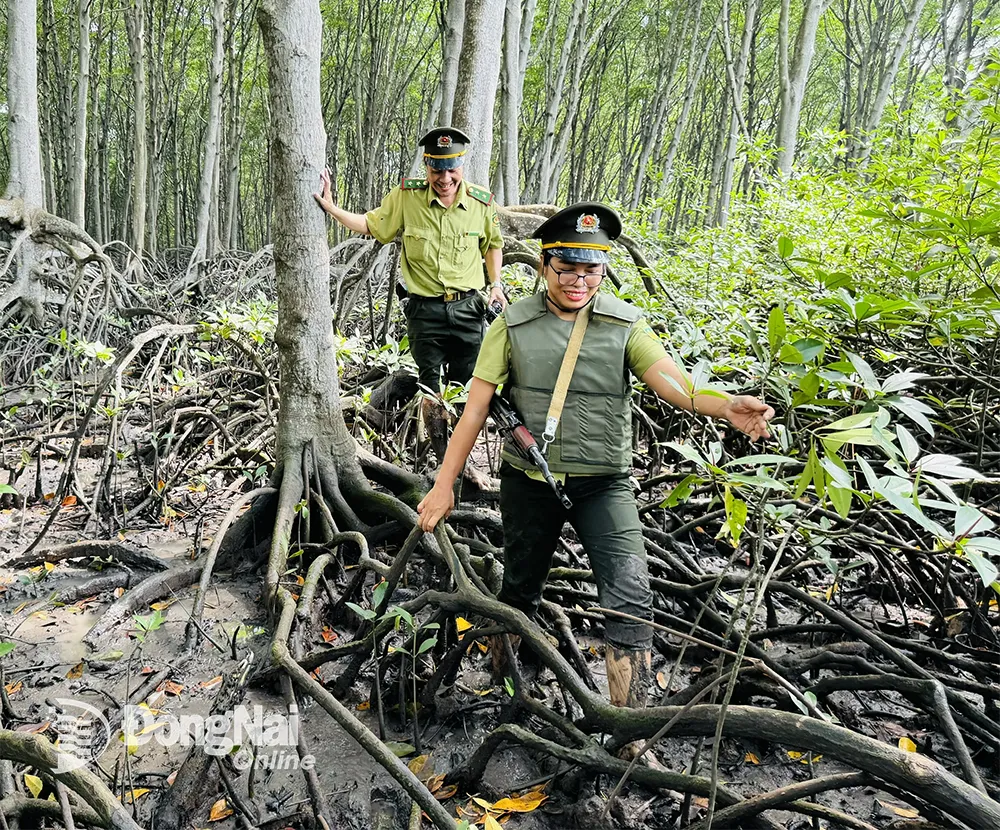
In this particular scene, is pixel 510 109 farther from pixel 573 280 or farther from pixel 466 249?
pixel 573 280

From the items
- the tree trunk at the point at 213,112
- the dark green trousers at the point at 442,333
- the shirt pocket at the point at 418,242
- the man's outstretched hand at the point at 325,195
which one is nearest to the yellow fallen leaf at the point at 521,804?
the dark green trousers at the point at 442,333

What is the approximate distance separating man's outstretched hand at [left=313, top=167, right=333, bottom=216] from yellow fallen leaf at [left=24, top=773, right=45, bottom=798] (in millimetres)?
2165

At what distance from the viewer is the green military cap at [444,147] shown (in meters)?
3.07

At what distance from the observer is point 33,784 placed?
1.71 metres

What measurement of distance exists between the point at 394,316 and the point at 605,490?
3.78 meters

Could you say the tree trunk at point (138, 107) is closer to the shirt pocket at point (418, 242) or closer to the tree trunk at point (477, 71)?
the tree trunk at point (477, 71)

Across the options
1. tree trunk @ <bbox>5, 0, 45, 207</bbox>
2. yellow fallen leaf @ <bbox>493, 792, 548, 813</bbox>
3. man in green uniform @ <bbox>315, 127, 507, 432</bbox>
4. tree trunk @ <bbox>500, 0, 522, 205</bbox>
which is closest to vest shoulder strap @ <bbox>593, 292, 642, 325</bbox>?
yellow fallen leaf @ <bbox>493, 792, 548, 813</bbox>

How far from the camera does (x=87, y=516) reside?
11.5 ft

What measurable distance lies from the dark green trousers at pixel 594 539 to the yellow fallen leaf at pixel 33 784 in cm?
138

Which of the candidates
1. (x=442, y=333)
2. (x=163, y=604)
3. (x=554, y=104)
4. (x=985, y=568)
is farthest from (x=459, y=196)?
(x=554, y=104)

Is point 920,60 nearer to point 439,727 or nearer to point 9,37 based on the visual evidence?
point 9,37

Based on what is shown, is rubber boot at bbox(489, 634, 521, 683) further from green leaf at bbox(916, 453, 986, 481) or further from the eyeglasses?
green leaf at bbox(916, 453, 986, 481)

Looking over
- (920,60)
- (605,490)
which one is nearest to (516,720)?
(605,490)

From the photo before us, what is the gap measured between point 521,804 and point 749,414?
124 cm
